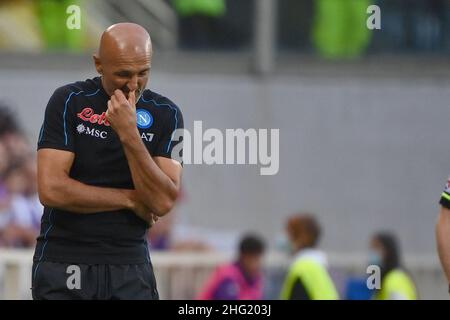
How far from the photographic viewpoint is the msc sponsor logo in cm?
513

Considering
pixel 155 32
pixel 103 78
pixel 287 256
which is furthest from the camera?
pixel 155 32

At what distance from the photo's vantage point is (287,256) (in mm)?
12094

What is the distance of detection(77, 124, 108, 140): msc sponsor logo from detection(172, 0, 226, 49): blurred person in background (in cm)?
793

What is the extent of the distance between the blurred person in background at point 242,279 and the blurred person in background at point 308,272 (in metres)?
0.95

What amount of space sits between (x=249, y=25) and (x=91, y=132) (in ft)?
27.5

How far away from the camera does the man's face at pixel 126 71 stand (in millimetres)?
4996

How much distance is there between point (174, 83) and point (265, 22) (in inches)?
47.9

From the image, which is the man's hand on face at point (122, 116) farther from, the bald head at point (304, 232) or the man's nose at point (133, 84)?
the bald head at point (304, 232)

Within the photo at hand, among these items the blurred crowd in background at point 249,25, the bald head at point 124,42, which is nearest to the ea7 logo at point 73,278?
the bald head at point 124,42

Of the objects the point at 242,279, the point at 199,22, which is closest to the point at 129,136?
the point at 242,279

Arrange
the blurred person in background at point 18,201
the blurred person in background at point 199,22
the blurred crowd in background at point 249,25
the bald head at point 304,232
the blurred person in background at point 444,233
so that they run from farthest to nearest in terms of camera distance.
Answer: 1. the blurred person in background at point 199,22
2. the blurred crowd in background at point 249,25
3. the blurred person in background at point 18,201
4. the bald head at point 304,232
5. the blurred person in background at point 444,233

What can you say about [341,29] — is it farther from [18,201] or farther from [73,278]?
[73,278]
